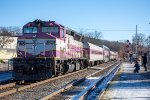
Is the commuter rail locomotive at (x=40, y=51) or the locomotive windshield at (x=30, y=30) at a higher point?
the locomotive windshield at (x=30, y=30)

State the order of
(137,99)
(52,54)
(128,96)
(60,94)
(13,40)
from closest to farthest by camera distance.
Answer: (137,99)
(128,96)
(60,94)
(52,54)
(13,40)

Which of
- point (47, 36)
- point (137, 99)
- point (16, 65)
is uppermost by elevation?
point (47, 36)

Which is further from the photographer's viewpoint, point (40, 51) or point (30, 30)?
point (30, 30)

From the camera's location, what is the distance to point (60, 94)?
13.4 m

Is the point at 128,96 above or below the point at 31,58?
below

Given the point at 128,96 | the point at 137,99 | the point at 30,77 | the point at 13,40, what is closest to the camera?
the point at 137,99

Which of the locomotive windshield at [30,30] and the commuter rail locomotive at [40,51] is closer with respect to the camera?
the commuter rail locomotive at [40,51]

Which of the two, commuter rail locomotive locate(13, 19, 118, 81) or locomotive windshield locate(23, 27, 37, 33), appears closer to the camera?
commuter rail locomotive locate(13, 19, 118, 81)

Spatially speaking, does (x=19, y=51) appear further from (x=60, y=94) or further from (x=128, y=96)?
(x=128, y=96)

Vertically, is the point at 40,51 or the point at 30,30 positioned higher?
the point at 30,30

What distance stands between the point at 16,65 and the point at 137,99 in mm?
9051

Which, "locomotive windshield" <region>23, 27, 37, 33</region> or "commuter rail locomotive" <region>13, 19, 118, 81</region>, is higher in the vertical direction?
"locomotive windshield" <region>23, 27, 37, 33</region>

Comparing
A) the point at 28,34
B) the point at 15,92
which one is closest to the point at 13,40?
the point at 28,34

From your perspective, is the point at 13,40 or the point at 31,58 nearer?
the point at 31,58
